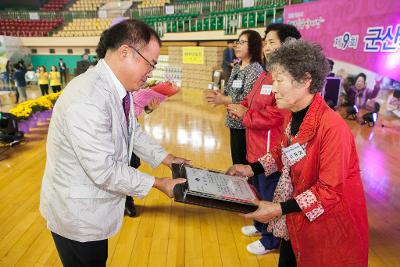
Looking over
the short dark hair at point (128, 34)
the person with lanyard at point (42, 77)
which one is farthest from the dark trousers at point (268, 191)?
the person with lanyard at point (42, 77)

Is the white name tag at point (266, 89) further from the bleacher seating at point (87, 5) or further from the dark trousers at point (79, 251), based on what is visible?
the bleacher seating at point (87, 5)

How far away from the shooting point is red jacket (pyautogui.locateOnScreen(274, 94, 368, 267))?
1.15m

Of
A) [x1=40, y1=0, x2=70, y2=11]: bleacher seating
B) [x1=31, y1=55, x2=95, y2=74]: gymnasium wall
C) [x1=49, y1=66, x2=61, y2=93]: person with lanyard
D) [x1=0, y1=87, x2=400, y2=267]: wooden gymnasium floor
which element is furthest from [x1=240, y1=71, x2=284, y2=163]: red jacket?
[x1=40, y1=0, x2=70, y2=11]: bleacher seating

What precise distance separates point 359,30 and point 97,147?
257 inches

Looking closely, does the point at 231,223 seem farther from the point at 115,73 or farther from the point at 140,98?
the point at 115,73

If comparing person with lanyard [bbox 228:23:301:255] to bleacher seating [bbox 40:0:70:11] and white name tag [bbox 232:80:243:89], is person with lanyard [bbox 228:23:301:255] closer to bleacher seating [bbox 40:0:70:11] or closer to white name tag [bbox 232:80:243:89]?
white name tag [bbox 232:80:243:89]

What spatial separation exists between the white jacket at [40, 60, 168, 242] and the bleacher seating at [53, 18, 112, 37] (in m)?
16.6

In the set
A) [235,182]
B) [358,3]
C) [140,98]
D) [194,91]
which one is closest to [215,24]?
[194,91]

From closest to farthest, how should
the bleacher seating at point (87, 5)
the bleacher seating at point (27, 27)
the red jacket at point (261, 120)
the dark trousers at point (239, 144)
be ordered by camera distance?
the red jacket at point (261, 120) < the dark trousers at point (239, 144) < the bleacher seating at point (27, 27) < the bleacher seating at point (87, 5)

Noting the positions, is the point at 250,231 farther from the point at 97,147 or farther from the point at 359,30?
the point at 359,30

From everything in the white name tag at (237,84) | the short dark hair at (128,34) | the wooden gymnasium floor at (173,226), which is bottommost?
the wooden gymnasium floor at (173,226)

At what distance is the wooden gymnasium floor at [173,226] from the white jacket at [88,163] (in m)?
1.16

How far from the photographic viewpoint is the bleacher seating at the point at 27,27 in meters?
16.9

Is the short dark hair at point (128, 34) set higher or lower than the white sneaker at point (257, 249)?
higher
